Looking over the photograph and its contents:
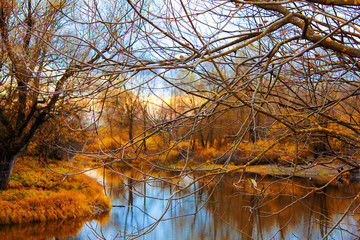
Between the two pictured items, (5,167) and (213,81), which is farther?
(5,167)

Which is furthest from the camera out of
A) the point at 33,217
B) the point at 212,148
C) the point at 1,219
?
the point at 212,148

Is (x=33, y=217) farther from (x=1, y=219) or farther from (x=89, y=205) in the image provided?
(x=89, y=205)

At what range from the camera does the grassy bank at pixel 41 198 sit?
970 centimetres

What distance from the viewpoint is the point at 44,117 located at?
989 centimetres

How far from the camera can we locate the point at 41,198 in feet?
34.4

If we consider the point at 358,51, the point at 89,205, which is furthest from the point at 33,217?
the point at 358,51

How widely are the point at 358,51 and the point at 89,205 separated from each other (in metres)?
10.9

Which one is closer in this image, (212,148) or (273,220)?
(273,220)

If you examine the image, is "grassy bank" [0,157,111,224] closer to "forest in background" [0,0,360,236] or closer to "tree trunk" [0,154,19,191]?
"tree trunk" [0,154,19,191]

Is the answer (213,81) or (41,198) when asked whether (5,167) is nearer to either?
(41,198)

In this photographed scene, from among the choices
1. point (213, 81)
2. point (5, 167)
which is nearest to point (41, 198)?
point (5, 167)

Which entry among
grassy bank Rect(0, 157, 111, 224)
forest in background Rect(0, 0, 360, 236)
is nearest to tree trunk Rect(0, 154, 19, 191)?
grassy bank Rect(0, 157, 111, 224)

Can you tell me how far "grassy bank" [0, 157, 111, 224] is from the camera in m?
9.70

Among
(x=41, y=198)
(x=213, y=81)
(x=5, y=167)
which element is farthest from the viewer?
(x=41, y=198)
